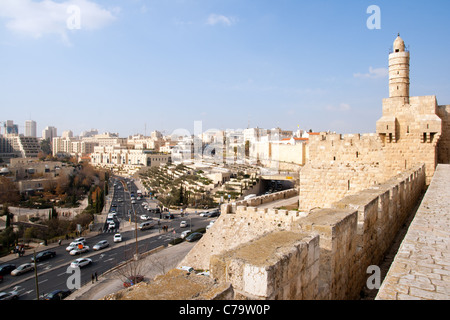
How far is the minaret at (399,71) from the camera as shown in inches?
384

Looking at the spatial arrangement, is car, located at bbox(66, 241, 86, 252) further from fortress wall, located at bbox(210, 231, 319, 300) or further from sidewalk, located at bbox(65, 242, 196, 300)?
fortress wall, located at bbox(210, 231, 319, 300)

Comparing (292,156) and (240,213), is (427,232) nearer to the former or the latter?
(240,213)

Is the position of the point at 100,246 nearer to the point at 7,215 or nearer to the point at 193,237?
the point at 193,237

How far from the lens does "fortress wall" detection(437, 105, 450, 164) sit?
9.17 metres

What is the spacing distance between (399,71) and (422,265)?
31.9 feet

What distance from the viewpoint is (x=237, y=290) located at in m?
1.83

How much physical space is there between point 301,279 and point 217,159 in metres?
52.3

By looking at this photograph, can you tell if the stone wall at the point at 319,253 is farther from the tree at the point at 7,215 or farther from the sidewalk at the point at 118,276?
the tree at the point at 7,215

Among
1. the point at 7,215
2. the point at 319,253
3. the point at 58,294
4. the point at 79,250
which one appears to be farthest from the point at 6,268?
the point at 319,253

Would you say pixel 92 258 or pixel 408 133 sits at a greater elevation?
pixel 408 133

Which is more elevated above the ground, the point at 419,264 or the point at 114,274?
the point at 419,264

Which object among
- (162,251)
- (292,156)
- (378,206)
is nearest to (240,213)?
(378,206)

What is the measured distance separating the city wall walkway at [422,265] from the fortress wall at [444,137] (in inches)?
295

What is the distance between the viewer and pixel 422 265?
1.89 m
